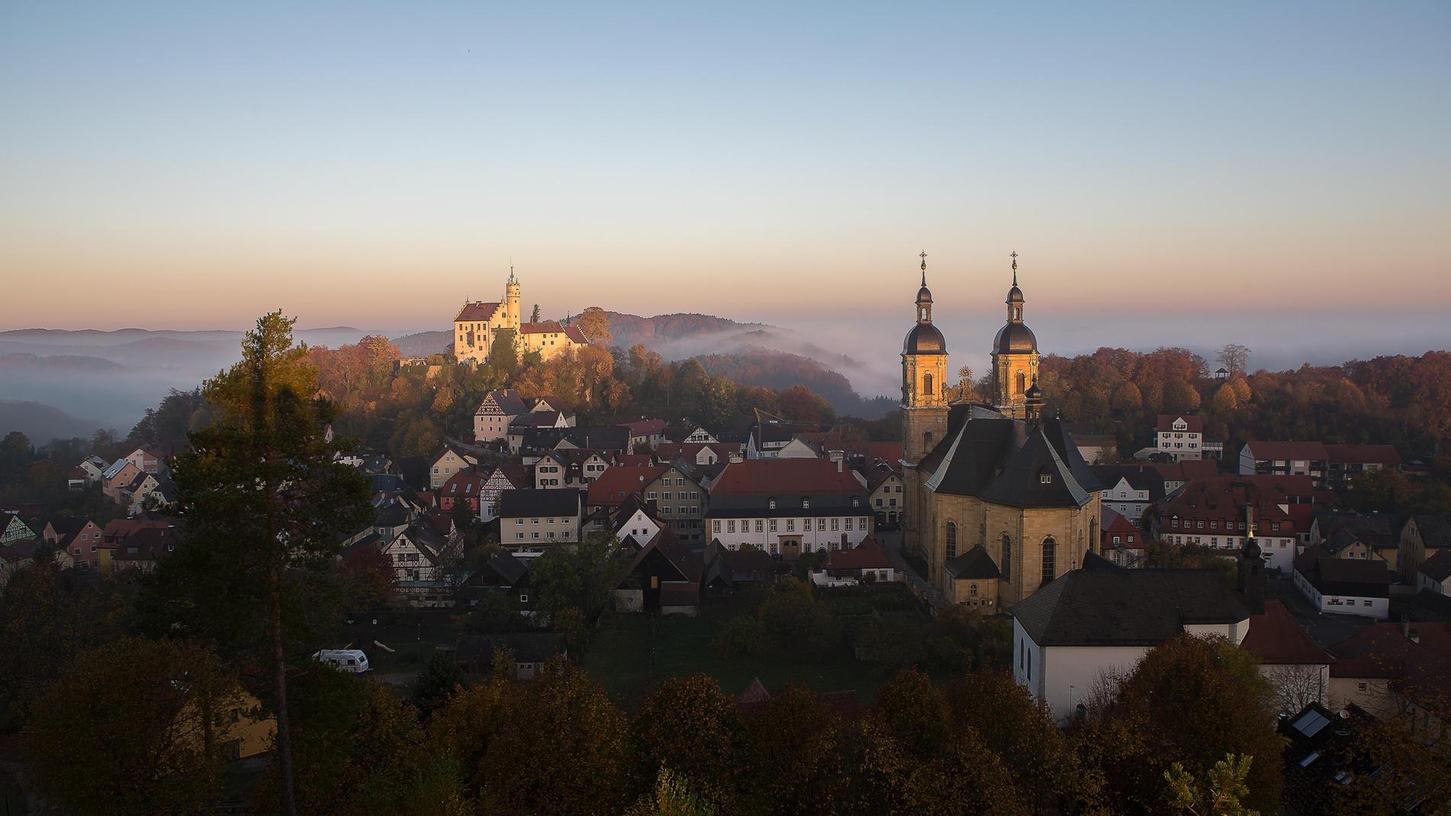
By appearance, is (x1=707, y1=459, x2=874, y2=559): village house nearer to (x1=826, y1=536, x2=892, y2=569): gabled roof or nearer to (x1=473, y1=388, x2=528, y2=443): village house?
(x1=826, y1=536, x2=892, y2=569): gabled roof

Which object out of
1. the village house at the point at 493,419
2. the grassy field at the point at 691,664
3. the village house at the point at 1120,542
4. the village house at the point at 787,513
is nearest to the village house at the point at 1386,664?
the grassy field at the point at 691,664

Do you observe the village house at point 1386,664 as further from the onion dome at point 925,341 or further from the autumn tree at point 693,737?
the onion dome at point 925,341

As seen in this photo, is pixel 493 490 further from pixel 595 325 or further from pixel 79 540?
pixel 595 325

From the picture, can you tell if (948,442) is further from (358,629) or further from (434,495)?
(434,495)

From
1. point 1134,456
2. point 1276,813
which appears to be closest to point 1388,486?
point 1134,456

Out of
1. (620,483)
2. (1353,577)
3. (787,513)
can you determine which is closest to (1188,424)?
(1353,577)

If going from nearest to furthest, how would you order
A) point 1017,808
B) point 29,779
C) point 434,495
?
point 1017,808, point 29,779, point 434,495
